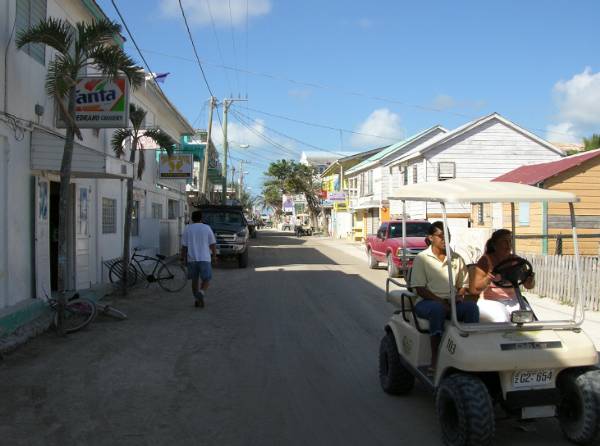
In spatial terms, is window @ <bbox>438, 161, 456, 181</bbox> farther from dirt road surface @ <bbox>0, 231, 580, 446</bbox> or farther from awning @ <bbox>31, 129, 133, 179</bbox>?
awning @ <bbox>31, 129, 133, 179</bbox>

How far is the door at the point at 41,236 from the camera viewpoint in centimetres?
975

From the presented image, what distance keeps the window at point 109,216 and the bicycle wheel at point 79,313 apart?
5586mm

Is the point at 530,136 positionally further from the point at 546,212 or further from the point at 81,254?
the point at 81,254

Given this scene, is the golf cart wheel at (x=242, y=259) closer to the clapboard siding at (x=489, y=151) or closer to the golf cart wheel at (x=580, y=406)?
the clapboard siding at (x=489, y=151)

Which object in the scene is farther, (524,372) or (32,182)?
(32,182)

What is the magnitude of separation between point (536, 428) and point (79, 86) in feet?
29.6

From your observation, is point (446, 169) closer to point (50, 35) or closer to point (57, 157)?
point (57, 157)

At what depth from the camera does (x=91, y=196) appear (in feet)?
42.6

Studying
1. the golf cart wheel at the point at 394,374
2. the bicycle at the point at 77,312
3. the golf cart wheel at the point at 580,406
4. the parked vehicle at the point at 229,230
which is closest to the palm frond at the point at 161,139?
the bicycle at the point at 77,312

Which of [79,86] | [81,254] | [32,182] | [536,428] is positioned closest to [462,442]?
[536,428]

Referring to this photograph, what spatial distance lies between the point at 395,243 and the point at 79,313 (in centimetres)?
1027

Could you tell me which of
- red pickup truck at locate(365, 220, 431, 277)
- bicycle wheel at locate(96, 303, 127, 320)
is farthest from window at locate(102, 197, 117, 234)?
red pickup truck at locate(365, 220, 431, 277)

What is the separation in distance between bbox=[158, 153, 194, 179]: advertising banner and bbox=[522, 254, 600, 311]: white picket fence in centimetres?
1210

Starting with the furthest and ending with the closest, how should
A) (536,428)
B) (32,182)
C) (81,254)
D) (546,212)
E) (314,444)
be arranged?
(546,212), (81,254), (32,182), (536,428), (314,444)
